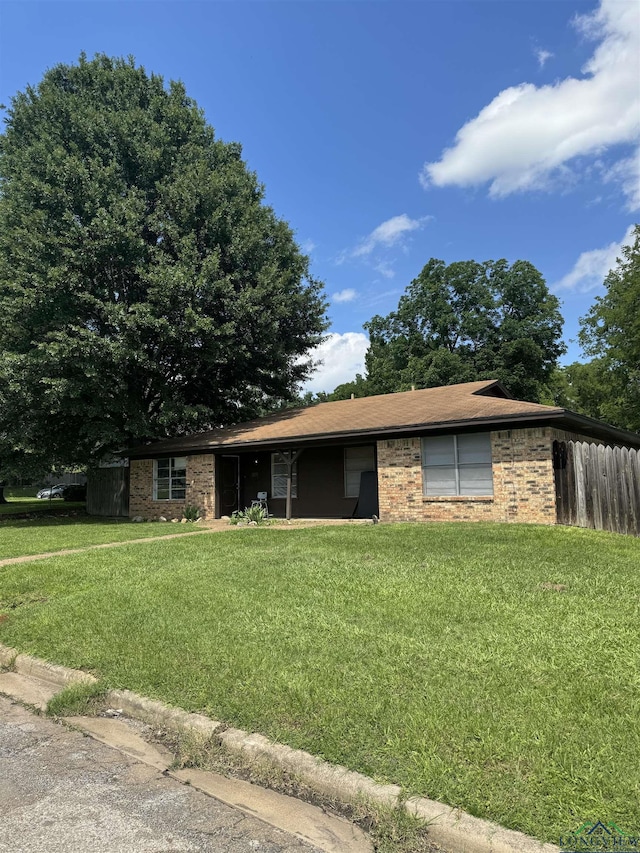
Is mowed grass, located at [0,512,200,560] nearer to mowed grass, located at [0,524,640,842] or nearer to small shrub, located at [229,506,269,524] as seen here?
small shrub, located at [229,506,269,524]

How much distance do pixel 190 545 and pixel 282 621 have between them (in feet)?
19.1

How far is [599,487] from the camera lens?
38.4 ft

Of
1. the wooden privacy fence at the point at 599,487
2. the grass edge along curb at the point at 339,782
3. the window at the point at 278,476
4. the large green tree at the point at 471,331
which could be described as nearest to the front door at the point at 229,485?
the window at the point at 278,476

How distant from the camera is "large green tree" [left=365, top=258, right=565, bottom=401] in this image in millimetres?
36584

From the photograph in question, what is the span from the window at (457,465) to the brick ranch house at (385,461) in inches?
1.0

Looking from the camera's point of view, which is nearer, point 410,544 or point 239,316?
point 410,544

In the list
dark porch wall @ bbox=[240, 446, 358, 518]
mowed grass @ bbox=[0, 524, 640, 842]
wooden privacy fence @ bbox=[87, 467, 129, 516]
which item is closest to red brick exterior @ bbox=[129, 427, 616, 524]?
dark porch wall @ bbox=[240, 446, 358, 518]

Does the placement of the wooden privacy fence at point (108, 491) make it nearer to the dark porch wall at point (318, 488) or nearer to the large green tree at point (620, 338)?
the dark porch wall at point (318, 488)

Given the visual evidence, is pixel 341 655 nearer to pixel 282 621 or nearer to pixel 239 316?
pixel 282 621

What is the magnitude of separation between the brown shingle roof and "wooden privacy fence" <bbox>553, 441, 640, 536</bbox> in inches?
46.4

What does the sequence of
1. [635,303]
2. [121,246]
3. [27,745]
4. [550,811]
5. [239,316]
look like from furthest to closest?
1. [635,303]
2. [239,316]
3. [121,246]
4. [27,745]
5. [550,811]

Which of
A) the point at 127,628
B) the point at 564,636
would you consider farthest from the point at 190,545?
the point at 564,636

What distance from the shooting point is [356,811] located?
290 centimetres

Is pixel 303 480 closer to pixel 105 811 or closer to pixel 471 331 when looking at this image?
pixel 105 811
